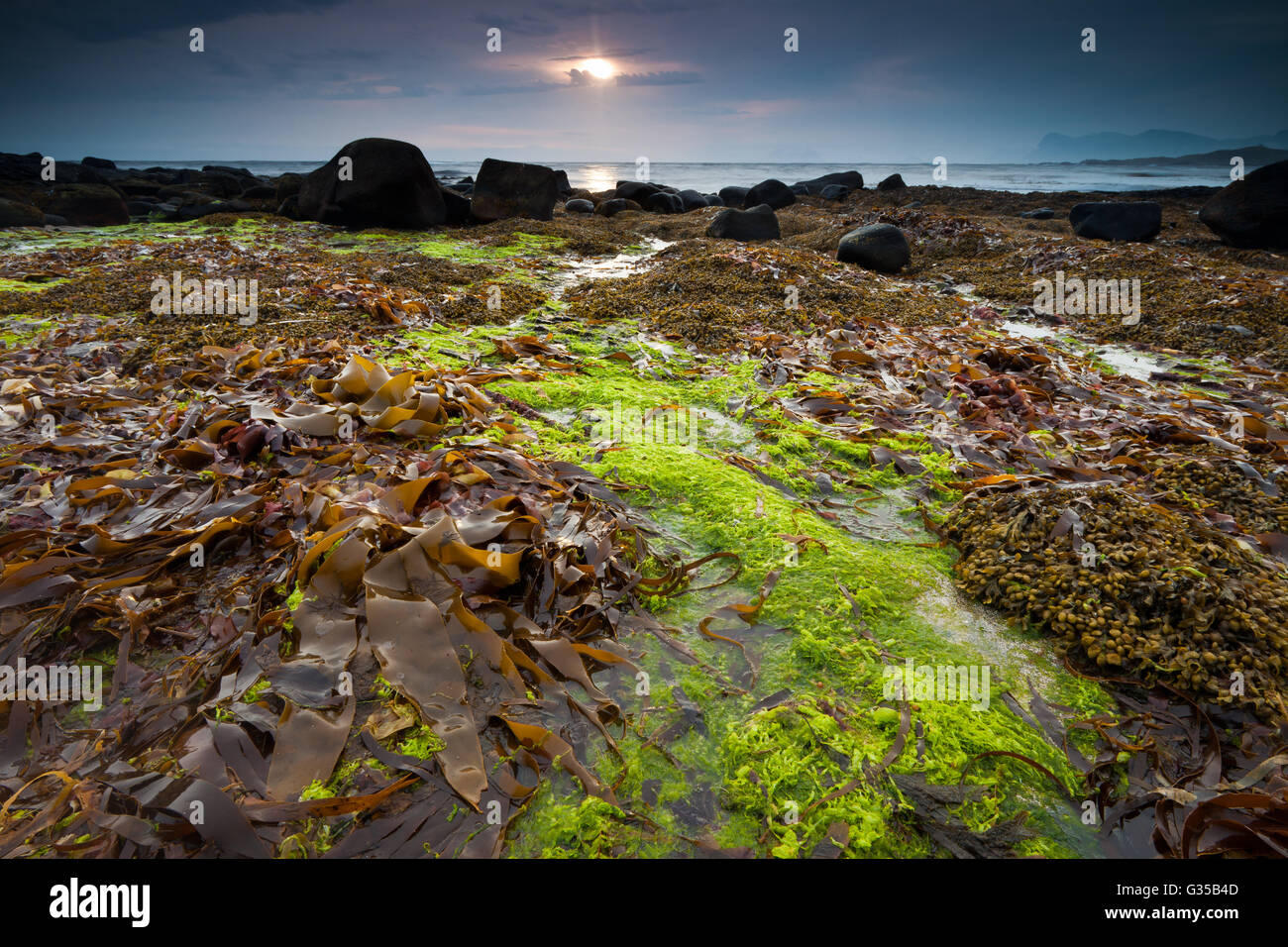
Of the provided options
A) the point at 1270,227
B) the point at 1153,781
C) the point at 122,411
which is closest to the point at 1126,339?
the point at 1153,781

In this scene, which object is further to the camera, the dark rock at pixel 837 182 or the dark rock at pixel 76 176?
the dark rock at pixel 837 182

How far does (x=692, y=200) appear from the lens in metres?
19.1

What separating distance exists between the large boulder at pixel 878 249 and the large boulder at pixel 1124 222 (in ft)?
12.9

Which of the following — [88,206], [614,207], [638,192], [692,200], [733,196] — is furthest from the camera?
[733,196]

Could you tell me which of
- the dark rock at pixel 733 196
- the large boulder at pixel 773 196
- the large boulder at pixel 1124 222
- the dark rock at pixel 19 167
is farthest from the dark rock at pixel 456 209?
the dark rock at pixel 19 167

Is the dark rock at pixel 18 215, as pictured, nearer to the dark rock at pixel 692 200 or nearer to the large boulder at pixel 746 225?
the large boulder at pixel 746 225

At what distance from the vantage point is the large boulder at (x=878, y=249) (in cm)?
884

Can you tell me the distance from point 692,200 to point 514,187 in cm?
803

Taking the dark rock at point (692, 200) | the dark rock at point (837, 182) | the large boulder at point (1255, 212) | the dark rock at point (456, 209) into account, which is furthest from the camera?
the dark rock at point (837, 182)

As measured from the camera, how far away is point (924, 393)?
4.10 m

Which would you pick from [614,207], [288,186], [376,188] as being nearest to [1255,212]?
[614,207]

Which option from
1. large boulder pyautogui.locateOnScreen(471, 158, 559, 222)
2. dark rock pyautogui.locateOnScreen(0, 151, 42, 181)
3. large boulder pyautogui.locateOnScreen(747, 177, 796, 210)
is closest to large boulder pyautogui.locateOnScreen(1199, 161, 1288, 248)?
large boulder pyautogui.locateOnScreen(747, 177, 796, 210)

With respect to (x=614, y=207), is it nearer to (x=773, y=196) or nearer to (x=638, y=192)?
(x=638, y=192)

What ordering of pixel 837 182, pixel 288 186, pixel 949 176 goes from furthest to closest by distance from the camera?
1. pixel 949 176
2. pixel 837 182
3. pixel 288 186
